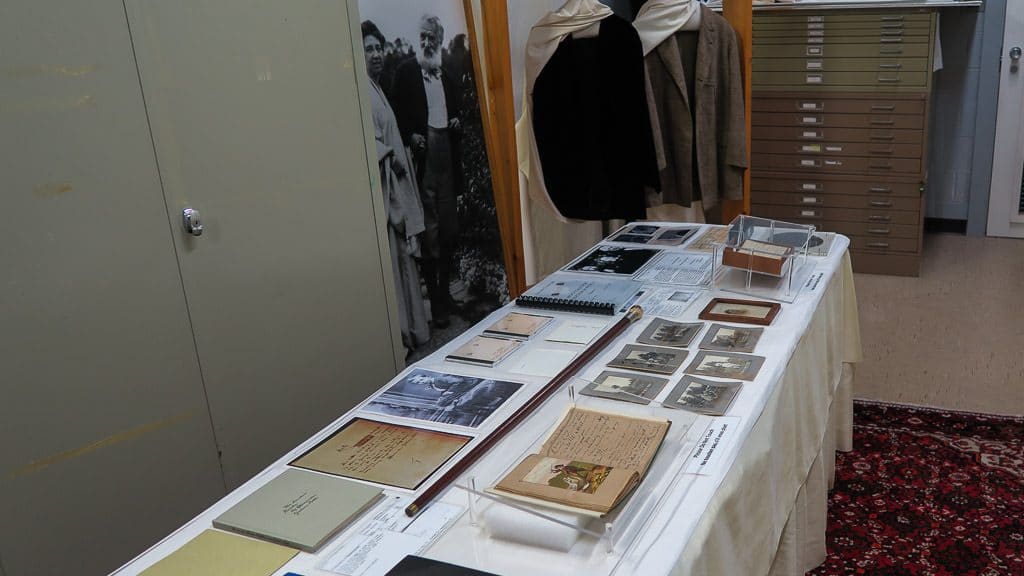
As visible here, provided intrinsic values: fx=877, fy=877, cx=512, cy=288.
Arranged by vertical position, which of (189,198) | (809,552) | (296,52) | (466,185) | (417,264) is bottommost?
(809,552)

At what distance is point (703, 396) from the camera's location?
1862 mm

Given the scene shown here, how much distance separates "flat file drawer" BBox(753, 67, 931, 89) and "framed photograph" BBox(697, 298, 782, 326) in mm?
2796

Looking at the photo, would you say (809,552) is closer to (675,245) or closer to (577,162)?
(675,245)

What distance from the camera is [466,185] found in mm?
3674

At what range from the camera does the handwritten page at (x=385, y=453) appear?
1.66m

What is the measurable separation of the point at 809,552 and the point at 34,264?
6.78 feet

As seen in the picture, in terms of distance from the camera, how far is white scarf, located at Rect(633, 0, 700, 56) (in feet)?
12.0

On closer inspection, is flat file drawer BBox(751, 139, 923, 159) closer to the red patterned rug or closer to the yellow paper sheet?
the red patterned rug

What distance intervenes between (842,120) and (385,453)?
3.88m

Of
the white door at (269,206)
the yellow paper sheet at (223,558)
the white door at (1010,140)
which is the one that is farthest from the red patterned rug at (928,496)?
the white door at (1010,140)

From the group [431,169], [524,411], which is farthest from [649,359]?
[431,169]

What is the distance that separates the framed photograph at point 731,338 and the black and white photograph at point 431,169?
4.63ft

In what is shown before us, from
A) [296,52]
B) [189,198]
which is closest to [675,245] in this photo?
[296,52]

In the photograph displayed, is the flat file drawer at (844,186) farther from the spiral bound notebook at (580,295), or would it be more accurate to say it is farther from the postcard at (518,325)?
the postcard at (518,325)
